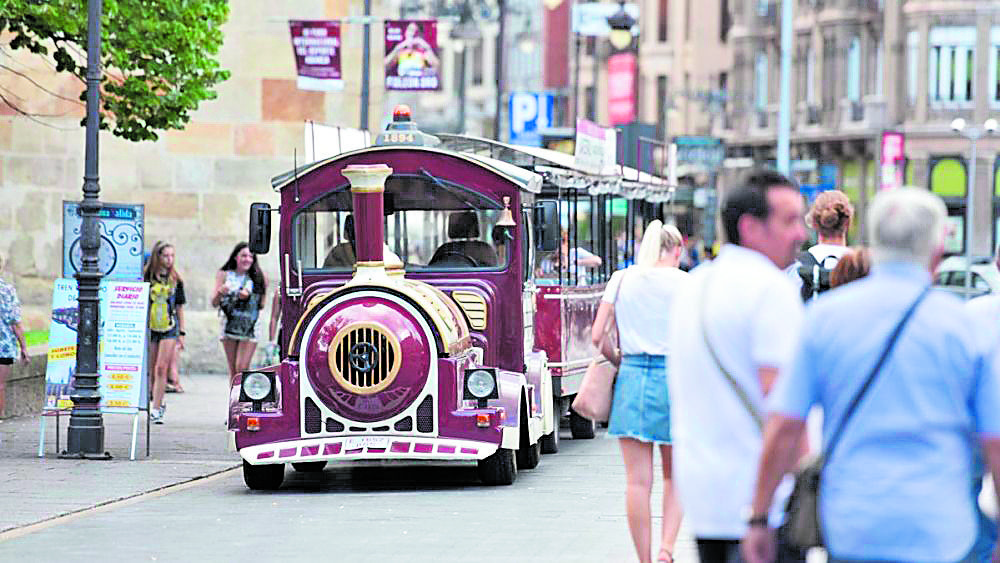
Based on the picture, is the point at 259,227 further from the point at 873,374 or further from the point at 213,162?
the point at 213,162

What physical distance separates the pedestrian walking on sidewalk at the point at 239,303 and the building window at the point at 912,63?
148ft

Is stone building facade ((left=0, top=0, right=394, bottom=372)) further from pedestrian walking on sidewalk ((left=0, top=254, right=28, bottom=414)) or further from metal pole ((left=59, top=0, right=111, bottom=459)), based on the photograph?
metal pole ((left=59, top=0, right=111, bottom=459))

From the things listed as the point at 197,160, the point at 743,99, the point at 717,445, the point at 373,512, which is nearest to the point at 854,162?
the point at 743,99

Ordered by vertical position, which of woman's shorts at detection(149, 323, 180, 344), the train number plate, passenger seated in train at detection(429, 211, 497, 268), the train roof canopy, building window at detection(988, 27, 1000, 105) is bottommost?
the train number plate

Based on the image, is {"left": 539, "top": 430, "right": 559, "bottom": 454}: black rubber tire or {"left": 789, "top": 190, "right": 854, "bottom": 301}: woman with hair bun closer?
{"left": 789, "top": 190, "right": 854, "bottom": 301}: woman with hair bun

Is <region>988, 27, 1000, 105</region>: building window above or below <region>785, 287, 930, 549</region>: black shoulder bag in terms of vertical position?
above

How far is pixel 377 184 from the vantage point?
48.1ft

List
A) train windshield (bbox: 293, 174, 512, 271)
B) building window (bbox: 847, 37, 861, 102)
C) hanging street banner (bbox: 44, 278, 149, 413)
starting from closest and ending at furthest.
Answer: train windshield (bbox: 293, 174, 512, 271)
hanging street banner (bbox: 44, 278, 149, 413)
building window (bbox: 847, 37, 861, 102)

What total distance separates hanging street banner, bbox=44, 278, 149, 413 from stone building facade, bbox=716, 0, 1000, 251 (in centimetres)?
4720

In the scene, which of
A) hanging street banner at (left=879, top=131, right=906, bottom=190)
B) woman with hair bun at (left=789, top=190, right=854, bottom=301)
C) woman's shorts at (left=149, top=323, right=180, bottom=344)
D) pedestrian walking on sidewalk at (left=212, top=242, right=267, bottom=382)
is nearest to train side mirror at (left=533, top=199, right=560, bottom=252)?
woman with hair bun at (left=789, top=190, right=854, bottom=301)

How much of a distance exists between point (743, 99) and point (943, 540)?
239 feet

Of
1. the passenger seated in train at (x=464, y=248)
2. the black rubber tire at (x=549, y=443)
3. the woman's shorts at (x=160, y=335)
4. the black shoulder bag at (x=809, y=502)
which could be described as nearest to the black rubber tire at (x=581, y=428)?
the black rubber tire at (x=549, y=443)

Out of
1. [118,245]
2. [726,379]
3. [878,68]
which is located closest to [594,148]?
[118,245]

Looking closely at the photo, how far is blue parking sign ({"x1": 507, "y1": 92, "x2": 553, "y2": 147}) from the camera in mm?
45875
